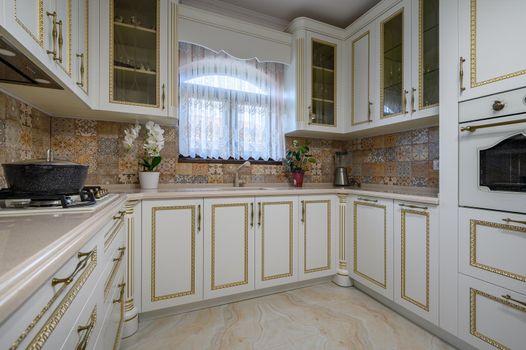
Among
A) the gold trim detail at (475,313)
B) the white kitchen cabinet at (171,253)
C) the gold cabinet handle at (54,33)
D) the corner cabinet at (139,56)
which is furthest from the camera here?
the corner cabinet at (139,56)

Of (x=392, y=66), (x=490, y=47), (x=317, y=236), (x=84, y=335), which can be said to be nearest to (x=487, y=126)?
Result: (x=490, y=47)

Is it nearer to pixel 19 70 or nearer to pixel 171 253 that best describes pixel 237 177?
pixel 171 253

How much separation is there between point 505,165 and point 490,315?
0.79 m

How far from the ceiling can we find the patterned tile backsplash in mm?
1244

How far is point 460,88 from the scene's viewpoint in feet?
5.05

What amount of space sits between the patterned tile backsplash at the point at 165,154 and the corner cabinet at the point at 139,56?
36 cm

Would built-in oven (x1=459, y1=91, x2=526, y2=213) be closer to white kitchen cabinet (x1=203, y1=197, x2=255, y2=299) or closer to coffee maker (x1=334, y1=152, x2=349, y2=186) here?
coffee maker (x1=334, y1=152, x2=349, y2=186)

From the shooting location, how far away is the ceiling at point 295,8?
246cm

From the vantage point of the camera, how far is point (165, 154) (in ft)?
7.63

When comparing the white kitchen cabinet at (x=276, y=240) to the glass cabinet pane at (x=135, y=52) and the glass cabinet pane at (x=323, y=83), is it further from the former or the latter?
the glass cabinet pane at (x=135, y=52)

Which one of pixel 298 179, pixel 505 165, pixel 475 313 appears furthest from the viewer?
pixel 298 179

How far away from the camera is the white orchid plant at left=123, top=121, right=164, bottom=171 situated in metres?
2.05

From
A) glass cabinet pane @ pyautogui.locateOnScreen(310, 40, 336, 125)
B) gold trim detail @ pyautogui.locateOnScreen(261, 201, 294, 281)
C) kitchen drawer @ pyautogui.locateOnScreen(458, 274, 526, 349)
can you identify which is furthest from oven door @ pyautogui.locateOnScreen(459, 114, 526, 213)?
glass cabinet pane @ pyautogui.locateOnScreen(310, 40, 336, 125)

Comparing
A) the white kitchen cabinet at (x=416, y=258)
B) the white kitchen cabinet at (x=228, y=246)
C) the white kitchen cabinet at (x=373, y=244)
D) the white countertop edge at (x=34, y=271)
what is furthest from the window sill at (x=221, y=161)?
the white countertop edge at (x=34, y=271)
